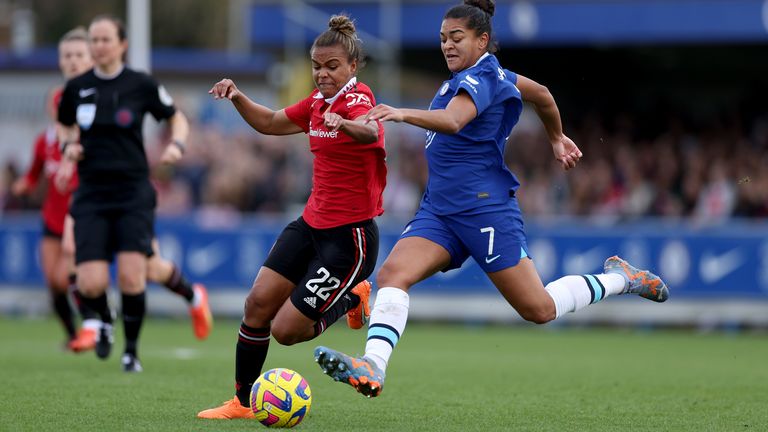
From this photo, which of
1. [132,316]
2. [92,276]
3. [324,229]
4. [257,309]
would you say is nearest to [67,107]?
[92,276]

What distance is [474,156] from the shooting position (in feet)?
23.5

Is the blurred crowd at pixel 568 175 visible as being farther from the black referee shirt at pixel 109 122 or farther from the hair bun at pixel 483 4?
the hair bun at pixel 483 4

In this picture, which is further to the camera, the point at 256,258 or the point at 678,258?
the point at 256,258

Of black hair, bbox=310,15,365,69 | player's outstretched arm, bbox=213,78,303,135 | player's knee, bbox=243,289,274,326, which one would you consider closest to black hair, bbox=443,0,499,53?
black hair, bbox=310,15,365,69

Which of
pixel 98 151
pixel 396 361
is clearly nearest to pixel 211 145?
pixel 396 361

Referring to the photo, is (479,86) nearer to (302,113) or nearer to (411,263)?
(411,263)

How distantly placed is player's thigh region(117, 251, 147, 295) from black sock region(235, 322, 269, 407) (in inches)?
92.6

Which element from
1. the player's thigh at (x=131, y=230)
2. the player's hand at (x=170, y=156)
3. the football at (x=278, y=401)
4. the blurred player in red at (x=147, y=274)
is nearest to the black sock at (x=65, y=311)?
the blurred player in red at (x=147, y=274)

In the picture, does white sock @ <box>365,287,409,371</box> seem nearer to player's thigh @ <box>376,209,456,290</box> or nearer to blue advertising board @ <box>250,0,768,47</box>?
player's thigh @ <box>376,209,456,290</box>

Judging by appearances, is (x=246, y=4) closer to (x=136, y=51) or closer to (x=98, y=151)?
(x=136, y=51)

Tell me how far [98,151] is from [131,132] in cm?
30

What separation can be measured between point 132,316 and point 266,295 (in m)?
2.75

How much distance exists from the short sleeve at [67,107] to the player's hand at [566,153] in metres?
3.95

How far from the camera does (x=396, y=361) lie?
11.5 meters
